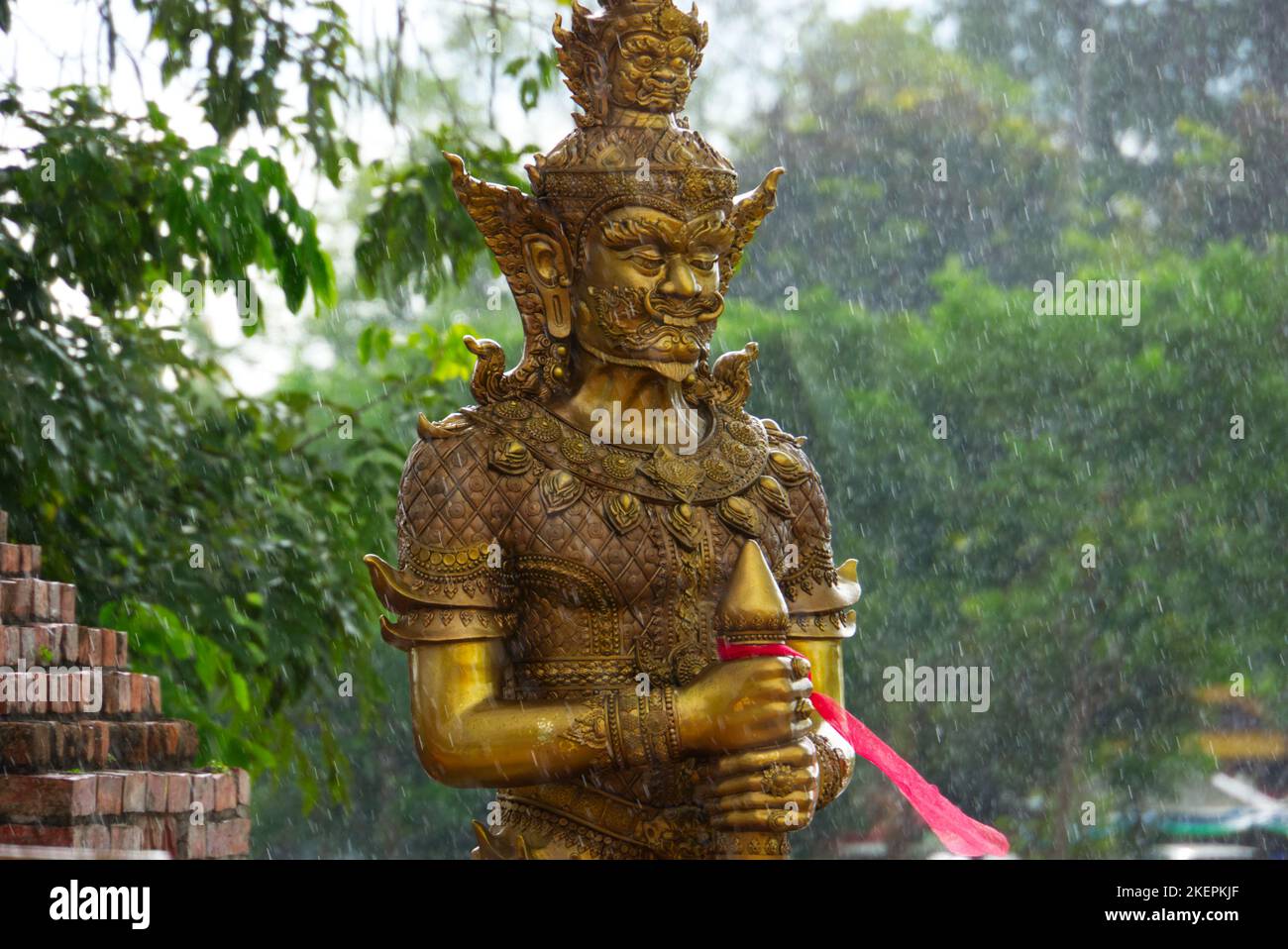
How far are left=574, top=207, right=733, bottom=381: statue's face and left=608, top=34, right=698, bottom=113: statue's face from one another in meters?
0.23

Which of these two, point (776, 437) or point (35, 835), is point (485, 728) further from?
point (35, 835)

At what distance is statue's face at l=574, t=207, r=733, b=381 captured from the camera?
146 inches

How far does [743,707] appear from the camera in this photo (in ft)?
11.4

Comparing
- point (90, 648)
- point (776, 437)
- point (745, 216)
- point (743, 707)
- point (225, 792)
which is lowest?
point (225, 792)

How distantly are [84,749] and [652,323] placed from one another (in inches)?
69.6

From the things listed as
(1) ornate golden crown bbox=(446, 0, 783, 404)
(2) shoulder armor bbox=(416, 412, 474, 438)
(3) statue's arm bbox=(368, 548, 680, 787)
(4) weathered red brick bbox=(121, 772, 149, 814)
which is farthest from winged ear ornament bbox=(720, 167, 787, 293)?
(4) weathered red brick bbox=(121, 772, 149, 814)

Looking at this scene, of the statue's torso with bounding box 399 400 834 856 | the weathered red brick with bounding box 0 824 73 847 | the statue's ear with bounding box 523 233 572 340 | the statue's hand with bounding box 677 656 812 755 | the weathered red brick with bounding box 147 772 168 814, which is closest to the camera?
the statue's hand with bounding box 677 656 812 755

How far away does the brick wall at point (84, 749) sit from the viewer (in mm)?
4363

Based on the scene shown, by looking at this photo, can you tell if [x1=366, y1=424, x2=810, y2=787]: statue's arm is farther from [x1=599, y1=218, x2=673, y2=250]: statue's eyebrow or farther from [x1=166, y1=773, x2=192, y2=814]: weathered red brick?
[x1=166, y1=773, x2=192, y2=814]: weathered red brick

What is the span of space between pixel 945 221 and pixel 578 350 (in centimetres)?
800

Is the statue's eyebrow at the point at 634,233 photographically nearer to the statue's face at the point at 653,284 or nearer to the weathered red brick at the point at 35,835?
the statue's face at the point at 653,284

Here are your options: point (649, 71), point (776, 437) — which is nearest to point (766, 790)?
point (776, 437)
